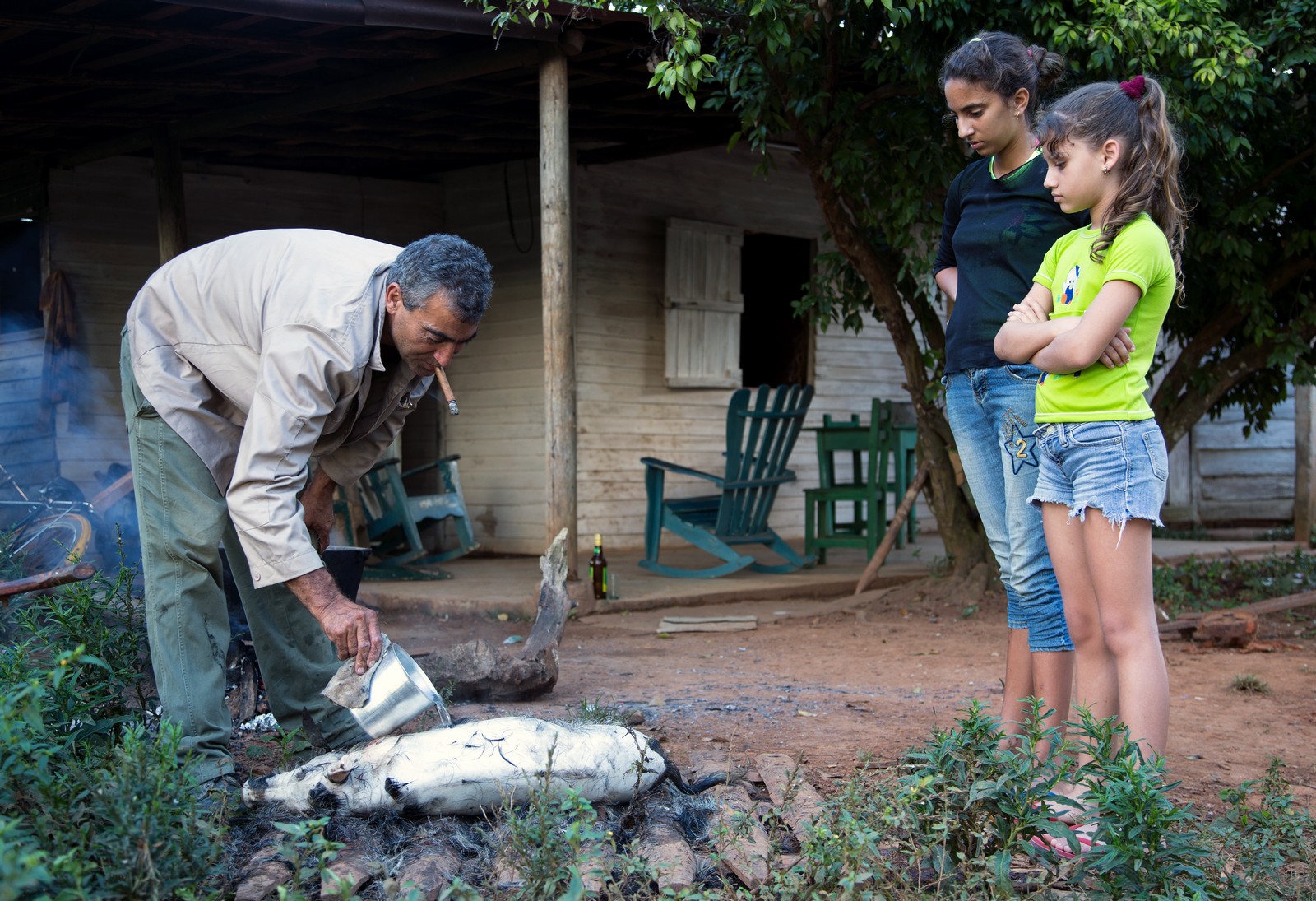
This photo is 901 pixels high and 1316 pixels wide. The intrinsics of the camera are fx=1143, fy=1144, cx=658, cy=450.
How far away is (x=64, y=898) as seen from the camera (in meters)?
1.85

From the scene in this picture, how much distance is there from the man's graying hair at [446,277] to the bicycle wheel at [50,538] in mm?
3412

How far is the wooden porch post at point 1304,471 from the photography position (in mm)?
10547

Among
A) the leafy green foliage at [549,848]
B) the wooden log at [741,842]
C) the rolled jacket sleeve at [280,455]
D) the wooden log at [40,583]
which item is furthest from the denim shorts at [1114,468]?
the wooden log at [40,583]

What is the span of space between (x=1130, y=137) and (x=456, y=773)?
83.3 inches

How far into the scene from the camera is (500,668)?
418cm

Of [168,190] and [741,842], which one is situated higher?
[168,190]

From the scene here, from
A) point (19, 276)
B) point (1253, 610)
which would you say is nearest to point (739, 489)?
point (1253, 610)

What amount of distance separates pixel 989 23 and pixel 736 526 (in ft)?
12.1

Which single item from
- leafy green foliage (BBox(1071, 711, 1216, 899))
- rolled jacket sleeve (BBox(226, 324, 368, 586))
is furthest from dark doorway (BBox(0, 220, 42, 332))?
leafy green foliage (BBox(1071, 711, 1216, 899))

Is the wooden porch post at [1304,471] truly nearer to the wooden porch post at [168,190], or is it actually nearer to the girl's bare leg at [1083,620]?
the girl's bare leg at [1083,620]

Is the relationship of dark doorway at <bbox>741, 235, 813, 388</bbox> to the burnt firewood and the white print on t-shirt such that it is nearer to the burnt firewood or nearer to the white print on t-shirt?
the burnt firewood

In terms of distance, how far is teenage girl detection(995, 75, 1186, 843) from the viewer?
2.51 metres

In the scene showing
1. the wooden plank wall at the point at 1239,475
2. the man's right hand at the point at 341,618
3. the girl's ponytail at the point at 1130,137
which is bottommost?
the wooden plank wall at the point at 1239,475

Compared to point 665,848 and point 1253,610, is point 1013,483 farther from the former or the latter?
point 1253,610
